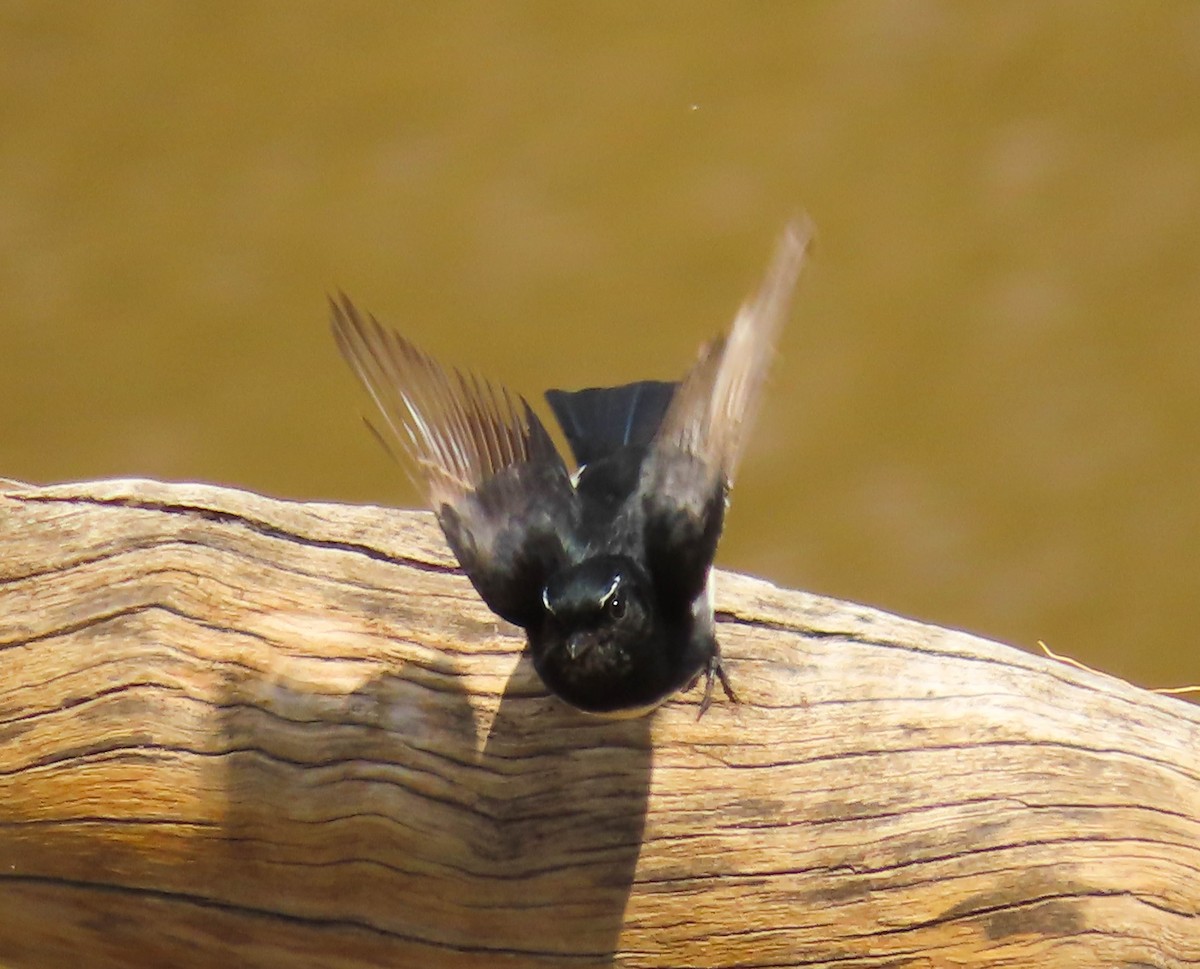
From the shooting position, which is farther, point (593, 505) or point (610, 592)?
point (593, 505)

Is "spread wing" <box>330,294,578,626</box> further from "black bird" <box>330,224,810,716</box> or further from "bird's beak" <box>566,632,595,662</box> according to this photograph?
"bird's beak" <box>566,632,595,662</box>

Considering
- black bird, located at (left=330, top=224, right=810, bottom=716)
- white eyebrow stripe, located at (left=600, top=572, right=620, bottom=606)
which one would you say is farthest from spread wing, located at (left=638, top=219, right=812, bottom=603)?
white eyebrow stripe, located at (left=600, top=572, right=620, bottom=606)

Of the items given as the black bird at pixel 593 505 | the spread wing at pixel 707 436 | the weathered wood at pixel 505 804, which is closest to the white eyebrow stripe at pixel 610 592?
the black bird at pixel 593 505

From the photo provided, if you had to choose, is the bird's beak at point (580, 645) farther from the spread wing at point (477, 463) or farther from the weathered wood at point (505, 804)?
the weathered wood at point (505, 804)

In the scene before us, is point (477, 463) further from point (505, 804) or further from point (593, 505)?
point (505, 804)

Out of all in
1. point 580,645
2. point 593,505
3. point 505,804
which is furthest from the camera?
point 593,505

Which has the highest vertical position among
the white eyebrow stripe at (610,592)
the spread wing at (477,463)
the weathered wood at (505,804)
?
the spread wing at (477,463)

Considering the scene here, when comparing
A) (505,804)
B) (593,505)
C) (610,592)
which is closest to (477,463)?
(593,505)
